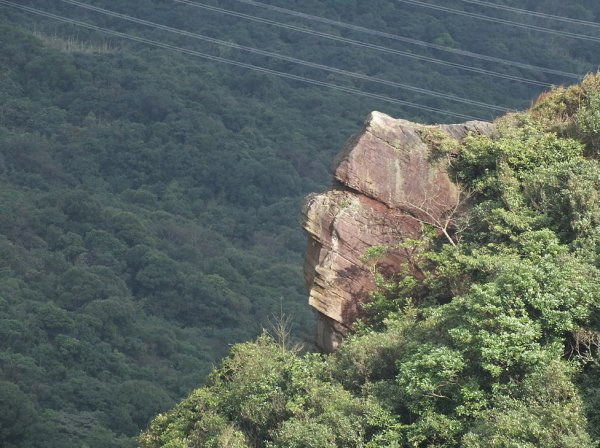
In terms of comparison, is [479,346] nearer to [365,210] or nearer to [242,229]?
[365,210]

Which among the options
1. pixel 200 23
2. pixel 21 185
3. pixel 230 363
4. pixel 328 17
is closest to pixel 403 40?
pixel 328 17

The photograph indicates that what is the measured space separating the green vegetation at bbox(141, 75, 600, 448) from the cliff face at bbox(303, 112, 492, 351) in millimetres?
396

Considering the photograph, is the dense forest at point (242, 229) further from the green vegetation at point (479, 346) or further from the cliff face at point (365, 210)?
the cliff face at point (365, 210)

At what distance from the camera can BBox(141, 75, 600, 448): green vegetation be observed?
1691 centimetres

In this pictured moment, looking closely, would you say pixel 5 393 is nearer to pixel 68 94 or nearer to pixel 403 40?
pixel 68 94

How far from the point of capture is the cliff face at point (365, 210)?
69.0 feet

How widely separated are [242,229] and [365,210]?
232 feet

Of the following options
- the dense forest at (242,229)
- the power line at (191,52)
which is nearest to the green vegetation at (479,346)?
the dense forest at (242,229)

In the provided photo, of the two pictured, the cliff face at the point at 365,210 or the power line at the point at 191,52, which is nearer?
the cliff face at the point at 365,210

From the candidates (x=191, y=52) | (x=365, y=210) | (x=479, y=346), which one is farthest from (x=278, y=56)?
(x=479, y=346)

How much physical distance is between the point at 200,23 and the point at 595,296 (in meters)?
109

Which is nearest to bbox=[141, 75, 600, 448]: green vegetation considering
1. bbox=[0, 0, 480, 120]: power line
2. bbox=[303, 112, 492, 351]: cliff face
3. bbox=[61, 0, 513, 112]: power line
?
bbox=[303, 112, 492, 351]: cliff face

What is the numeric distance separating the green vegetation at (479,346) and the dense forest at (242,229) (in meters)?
0.04

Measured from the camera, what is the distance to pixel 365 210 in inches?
848
